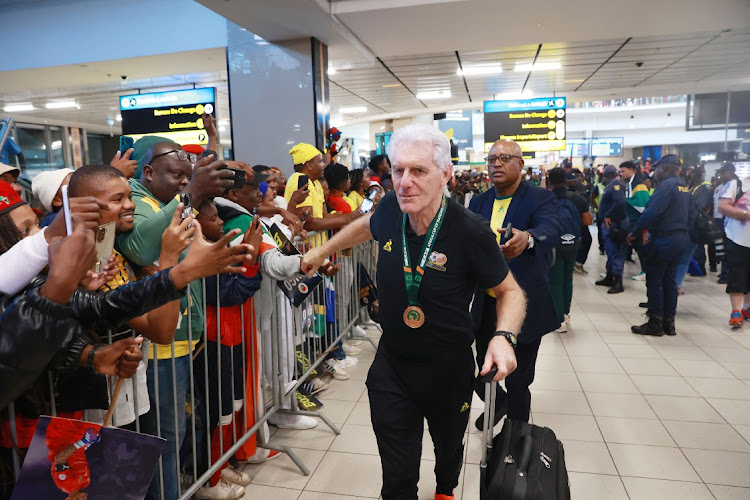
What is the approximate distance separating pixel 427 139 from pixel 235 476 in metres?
2.24

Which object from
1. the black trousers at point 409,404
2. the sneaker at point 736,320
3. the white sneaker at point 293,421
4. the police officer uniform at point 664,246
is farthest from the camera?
the sneaker at point 736,320

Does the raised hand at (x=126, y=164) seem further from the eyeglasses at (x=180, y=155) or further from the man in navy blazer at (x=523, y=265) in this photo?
the man in navy blazer at (x=523, y=265)

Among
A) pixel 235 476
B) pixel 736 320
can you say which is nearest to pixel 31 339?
pixel 235 476

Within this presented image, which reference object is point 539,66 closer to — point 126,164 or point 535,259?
point 535,259

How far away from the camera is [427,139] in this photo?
77.4 inches

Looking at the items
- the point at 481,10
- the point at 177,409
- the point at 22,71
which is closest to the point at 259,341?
the point at 177,409

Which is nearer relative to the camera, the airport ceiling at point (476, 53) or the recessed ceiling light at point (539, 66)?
the airport ceiling at point (476, 53)

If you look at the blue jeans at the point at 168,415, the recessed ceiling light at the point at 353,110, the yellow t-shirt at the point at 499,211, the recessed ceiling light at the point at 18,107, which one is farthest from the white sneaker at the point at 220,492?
the recessed ceiling light at the point at 18,107

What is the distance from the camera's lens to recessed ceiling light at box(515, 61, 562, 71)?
28.0ft

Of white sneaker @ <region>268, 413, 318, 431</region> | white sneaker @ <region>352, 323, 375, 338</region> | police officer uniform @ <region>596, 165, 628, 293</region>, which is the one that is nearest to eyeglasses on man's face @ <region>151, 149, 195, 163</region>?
white sneaker @ <region>268, 413, 318, 431</region>

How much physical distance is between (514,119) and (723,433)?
8.25 meters

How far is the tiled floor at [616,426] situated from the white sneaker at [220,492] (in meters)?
0.08

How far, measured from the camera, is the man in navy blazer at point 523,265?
296cm

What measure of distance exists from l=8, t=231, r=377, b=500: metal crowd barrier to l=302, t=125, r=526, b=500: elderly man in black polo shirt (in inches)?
35.6
